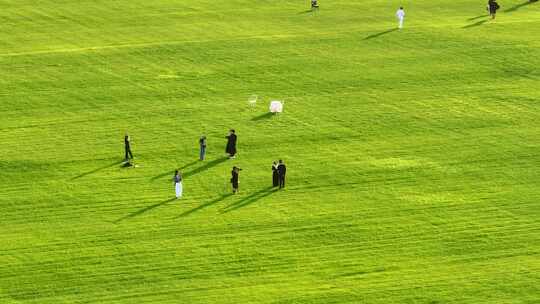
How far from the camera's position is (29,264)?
50.8 m

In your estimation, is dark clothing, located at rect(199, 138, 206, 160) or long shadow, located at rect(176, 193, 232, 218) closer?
long shadow, located at rect(176, 193, 232, 218)

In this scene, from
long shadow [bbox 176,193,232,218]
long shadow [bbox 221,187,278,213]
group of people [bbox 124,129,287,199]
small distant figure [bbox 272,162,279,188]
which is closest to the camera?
long shadow [bbox 176,193,232,218]

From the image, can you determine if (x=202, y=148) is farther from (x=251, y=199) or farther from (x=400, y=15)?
(x=400, y=15)

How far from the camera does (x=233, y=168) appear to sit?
5803 centimetres

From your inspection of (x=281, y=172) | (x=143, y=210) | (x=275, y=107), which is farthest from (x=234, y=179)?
(x=275, y=107)

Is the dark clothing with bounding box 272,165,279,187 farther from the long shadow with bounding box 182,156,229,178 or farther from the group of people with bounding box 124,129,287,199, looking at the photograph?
the long shadow with bounding box 182,156,229,178

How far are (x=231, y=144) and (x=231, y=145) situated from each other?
86 mm

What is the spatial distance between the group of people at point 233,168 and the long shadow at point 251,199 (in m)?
0.64

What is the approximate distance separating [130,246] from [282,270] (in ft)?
25.8

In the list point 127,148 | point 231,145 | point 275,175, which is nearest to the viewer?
point 275,175

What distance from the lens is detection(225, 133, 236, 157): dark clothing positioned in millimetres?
62750

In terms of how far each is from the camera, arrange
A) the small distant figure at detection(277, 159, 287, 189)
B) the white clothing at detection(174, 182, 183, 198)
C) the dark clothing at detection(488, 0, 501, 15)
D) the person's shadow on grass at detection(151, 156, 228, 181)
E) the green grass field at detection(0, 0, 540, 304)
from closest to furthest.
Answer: the green grass field at detection(0, 0, 540, 304)
the white clothing at detection(174, 182, 183, 198)
the small distant figure at detection(277, 159, 287, 189)
the person's shadow on grass at detection(151, 156, 228, 181)
the dark clothing at detection(488, 0, 501, 15)

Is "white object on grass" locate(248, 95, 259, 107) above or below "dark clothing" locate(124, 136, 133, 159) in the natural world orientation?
above

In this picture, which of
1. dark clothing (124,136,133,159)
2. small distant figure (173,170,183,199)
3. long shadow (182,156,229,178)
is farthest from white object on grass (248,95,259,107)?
small distant figure (173,170,183,199)
